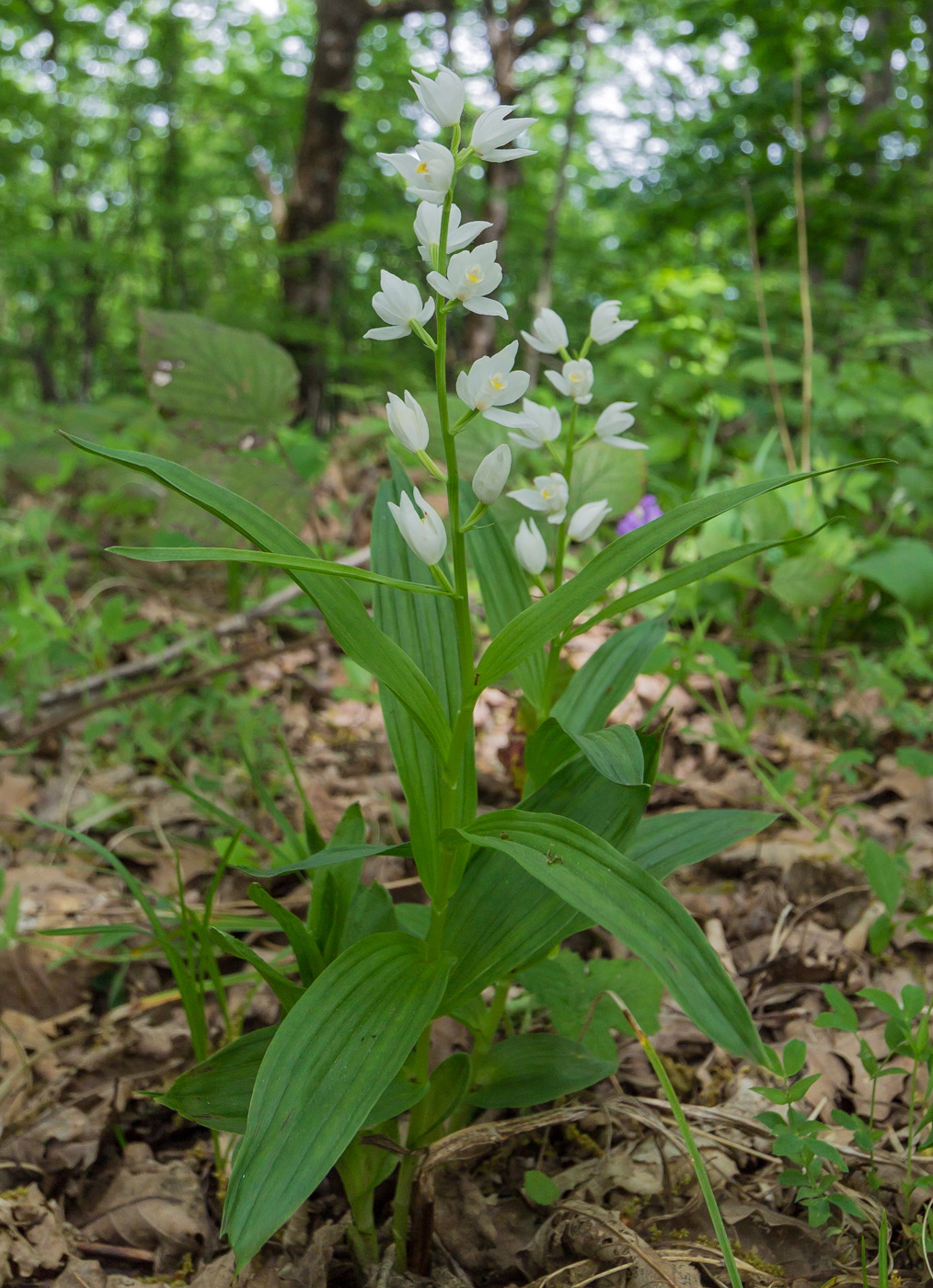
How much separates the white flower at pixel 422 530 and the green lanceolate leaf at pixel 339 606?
0.09m

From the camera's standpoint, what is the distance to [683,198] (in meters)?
5.32

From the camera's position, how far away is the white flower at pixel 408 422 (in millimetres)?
846

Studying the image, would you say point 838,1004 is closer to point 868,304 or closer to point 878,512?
point 878,512

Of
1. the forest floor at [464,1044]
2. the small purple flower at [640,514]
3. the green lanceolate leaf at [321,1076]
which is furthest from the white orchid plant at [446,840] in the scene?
the small purple flower at [640,514]

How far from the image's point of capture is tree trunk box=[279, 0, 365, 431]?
207 inches

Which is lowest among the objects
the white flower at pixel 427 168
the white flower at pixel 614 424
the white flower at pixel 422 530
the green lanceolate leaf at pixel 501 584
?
the green lanceolate leaf at pixel 501 584

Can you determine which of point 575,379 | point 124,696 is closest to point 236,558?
point 575,379

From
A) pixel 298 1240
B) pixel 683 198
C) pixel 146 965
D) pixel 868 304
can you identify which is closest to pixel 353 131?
pixel 683 198

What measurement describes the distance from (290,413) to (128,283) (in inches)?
580

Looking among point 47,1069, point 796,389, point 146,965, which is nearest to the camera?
point 47,1069

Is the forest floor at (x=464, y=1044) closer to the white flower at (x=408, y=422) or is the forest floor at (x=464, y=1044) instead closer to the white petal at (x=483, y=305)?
the white flower at (x=408, y=422)

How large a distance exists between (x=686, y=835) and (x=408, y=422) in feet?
1.86

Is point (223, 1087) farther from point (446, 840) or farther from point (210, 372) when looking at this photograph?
point (210, 372)

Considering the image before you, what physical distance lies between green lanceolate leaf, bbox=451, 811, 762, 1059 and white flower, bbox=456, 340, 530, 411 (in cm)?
41
